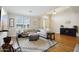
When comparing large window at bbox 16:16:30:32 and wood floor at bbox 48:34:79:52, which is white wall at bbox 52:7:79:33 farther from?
large window at bbox 16:16:30:32

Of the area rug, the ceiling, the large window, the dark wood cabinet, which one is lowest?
the area rug

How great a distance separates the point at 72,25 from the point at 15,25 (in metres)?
0.94

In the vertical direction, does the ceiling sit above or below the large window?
above

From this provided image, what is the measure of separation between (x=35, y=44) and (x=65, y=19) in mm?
659

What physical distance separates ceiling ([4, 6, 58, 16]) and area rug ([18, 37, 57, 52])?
0.43 metres

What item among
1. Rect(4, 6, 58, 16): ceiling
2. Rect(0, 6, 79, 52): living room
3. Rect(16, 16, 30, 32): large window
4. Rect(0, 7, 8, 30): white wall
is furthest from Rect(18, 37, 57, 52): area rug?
Rect(4, 6, 58, 16): ceiling

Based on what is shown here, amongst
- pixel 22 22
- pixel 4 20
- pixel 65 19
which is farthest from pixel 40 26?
pixel 4 20

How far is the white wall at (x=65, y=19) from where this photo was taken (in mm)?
1453

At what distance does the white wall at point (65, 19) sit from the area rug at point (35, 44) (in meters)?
0.25

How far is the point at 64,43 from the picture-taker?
57.9 inches

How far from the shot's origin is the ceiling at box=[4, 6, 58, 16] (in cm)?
138

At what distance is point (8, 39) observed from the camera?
4.58ft

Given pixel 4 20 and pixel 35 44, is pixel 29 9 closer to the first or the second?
pixel 4 20
